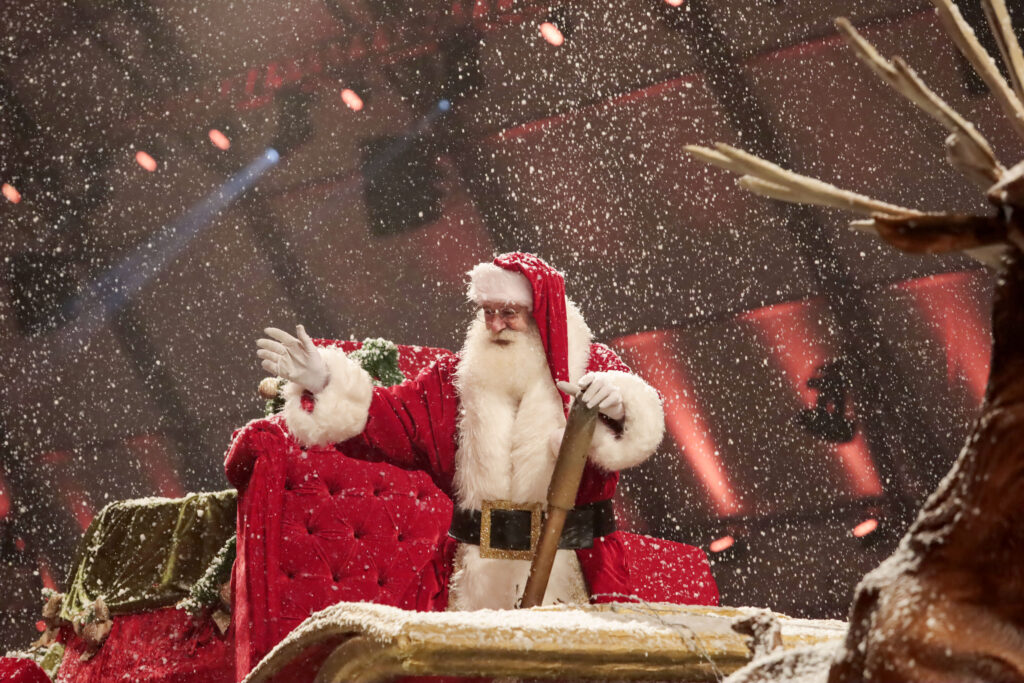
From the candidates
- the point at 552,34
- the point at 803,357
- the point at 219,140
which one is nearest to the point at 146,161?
the point at 219,140

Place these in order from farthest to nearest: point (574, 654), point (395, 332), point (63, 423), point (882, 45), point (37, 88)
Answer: point (63, 423) → point (37, 88) → point (395, 332) → point (882, 45) → point (574, 654)

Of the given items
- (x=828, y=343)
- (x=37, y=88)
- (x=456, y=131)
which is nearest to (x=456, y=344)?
(x=456, y=131)

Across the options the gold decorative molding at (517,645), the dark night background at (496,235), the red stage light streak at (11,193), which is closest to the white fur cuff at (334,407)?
the gold decorative molding at (517,645)

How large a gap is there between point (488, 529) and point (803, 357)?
176 cm

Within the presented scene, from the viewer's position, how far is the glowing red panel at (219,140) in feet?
13.3

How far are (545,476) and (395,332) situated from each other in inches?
80.9

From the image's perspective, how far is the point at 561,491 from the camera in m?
1.71

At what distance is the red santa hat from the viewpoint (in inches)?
80.8

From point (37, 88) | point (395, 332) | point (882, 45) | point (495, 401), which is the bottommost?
point (495, 401)

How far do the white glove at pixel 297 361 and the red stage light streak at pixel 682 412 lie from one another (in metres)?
1.81

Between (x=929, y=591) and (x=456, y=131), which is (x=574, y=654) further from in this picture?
(x=456, y=131)

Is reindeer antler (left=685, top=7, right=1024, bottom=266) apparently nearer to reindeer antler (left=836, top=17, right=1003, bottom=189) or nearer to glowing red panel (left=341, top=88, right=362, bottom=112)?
reindeer antler (left=836, top=17, right=1003, bottom=189)

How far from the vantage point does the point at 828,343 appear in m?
3.29

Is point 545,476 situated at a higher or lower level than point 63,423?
lower
